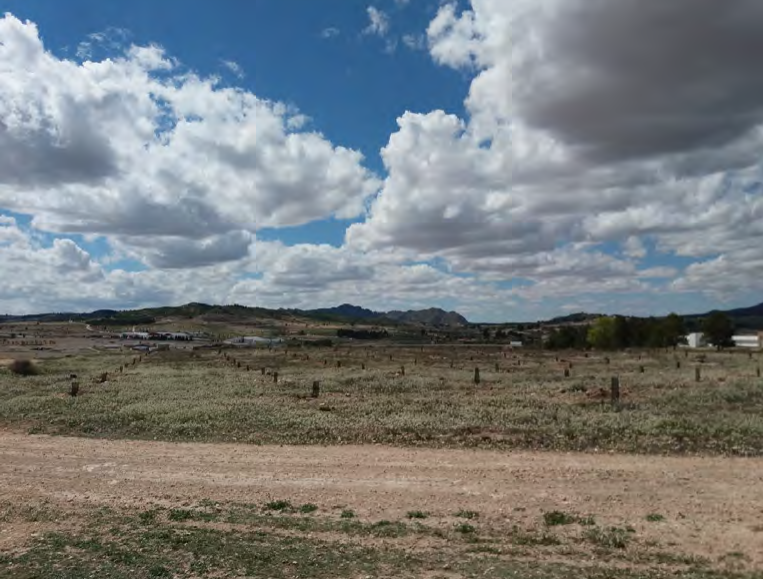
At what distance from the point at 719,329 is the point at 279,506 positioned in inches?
4470

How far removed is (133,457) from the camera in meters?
21.3

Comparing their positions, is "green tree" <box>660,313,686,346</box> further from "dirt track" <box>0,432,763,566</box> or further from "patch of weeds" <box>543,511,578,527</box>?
"patch of weeds" <box>543,511,578,527</box>

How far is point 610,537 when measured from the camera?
11.7 m

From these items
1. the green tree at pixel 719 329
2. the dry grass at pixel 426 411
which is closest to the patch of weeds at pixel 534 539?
the dry grass at pixel 426 411

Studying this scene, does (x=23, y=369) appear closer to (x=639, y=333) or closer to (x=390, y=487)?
(x=390, y=487)

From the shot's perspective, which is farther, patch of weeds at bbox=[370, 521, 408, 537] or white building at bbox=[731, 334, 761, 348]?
white building at bbox=[731, 334, 761, 348]

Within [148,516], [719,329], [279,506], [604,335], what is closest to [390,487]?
[279,506]

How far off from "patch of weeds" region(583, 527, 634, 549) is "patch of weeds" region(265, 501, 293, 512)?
668cm

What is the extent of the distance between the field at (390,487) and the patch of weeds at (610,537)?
51 mm

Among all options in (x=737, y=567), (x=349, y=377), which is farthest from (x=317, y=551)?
(x=349, y=377)

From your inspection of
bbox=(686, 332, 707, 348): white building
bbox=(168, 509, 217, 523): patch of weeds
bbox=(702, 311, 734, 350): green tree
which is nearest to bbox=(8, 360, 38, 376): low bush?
bbox=(168, 509, 217, 523): patch of weeds

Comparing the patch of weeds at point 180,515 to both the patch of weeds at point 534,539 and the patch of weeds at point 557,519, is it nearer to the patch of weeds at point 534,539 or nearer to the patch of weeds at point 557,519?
the patch of weeds at point 534,539

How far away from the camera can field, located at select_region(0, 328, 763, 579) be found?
10.9 m

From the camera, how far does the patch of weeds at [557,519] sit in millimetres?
12734
